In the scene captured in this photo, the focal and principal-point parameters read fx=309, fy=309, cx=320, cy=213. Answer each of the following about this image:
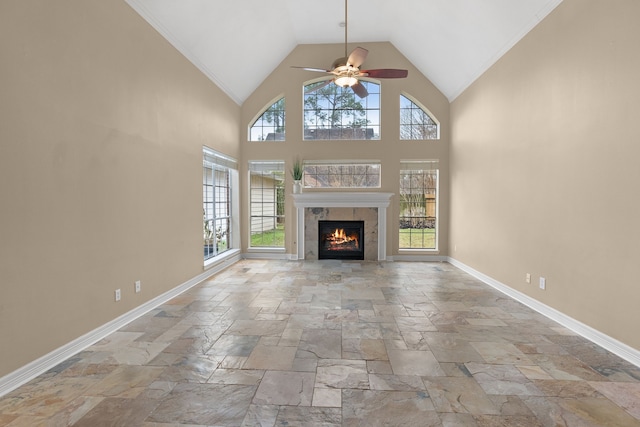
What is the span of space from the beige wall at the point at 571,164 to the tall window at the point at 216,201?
4.55m

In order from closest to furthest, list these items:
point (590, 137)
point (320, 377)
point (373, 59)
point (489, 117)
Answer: point (320, 377) → point (590, 137) → point (489, 117) → point (373, 59)

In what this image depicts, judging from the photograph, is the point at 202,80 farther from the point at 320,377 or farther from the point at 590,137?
the point at 590,137

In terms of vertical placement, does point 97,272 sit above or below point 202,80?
below

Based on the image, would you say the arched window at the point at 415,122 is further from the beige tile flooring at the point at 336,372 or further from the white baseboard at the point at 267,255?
the beige tile flooring at the point at 336,372

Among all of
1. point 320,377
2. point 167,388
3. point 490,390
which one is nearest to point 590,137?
point 490,390

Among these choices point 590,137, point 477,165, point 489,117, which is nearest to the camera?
point 590,137

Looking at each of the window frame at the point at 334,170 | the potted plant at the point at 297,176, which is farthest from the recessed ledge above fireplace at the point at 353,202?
the window frame at the point at 334,170

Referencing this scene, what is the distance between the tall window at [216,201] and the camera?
5.31 m

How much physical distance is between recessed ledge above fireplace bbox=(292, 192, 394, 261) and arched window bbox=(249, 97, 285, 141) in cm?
144

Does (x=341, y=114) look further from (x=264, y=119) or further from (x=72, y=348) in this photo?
(x=72, y=348)

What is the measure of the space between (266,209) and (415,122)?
378 centimetres

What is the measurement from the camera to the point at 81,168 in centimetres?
264

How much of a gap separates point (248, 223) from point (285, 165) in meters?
1.53

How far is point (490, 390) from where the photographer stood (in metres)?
2.07
